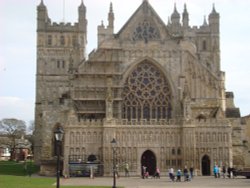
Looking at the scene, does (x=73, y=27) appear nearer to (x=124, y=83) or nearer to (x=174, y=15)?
(x=174, y=15)

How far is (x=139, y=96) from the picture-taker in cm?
6862

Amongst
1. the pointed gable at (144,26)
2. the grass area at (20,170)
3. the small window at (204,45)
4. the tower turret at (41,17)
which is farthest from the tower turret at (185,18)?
the grass area at (20,170)

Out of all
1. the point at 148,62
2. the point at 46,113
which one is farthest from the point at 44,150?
the point at 148,62

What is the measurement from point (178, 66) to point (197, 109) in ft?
20.5

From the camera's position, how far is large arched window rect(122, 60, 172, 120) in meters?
68.7

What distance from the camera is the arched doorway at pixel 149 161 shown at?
66.3m

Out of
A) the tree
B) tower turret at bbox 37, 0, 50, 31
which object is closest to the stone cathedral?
tower turret at bbox 37, 0, 50, 31

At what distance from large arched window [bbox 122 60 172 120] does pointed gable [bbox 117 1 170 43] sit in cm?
389

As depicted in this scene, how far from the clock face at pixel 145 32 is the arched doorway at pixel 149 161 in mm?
15720

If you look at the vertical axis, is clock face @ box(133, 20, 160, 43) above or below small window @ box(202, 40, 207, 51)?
below

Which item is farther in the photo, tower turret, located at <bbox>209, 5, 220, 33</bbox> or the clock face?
tower turret, located at <bbox>209, 5, 220, 33</bbox>

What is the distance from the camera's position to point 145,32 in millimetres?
70688

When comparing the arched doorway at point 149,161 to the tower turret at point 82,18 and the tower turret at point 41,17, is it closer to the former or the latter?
the tower turret at point 82,18

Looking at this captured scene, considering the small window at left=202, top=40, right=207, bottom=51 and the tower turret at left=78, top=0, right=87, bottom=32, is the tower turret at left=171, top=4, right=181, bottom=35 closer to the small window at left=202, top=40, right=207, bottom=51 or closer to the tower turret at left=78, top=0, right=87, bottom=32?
the small window at left=202, top=40, right=207, bottom=51
